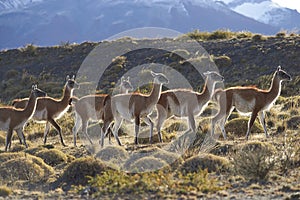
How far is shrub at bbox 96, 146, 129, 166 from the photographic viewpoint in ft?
31.6

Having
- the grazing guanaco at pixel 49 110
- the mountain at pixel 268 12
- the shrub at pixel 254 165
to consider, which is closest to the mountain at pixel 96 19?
the mountain at pixel 268 12

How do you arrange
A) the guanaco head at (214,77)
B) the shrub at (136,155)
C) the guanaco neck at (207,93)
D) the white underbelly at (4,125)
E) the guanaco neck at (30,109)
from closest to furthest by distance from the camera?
1. the shrub at (136,155)
2. the white underbelly at (4,125)
3. the guanaco neck at (30,109)
4. the guanaco neck at (207,93)
5. the guanaco head at (214,77)

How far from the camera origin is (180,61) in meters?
31.1

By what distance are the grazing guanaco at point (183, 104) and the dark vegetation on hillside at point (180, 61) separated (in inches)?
425

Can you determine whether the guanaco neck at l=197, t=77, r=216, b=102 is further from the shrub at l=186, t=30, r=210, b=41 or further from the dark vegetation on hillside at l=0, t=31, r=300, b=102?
the shrub at l=186, t=30, r=210, b=41

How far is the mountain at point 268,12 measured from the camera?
15865cm

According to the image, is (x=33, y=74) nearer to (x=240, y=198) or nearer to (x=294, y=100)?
(x=294, y=100)

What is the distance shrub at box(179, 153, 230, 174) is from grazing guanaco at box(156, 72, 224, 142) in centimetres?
374

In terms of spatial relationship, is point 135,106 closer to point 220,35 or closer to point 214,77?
point 214,77

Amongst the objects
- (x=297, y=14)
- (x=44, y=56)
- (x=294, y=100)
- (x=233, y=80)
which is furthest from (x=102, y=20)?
(x=294, y=100)

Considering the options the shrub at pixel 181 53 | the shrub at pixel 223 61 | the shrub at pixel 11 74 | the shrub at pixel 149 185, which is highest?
the shrub at pixel 181 53

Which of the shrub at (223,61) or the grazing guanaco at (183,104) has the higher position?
the shrub at (223,61)

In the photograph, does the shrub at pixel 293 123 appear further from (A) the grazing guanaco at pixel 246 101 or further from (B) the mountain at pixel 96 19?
(B) the mountain at pixel 96 19

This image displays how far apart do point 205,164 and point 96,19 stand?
399 feet
